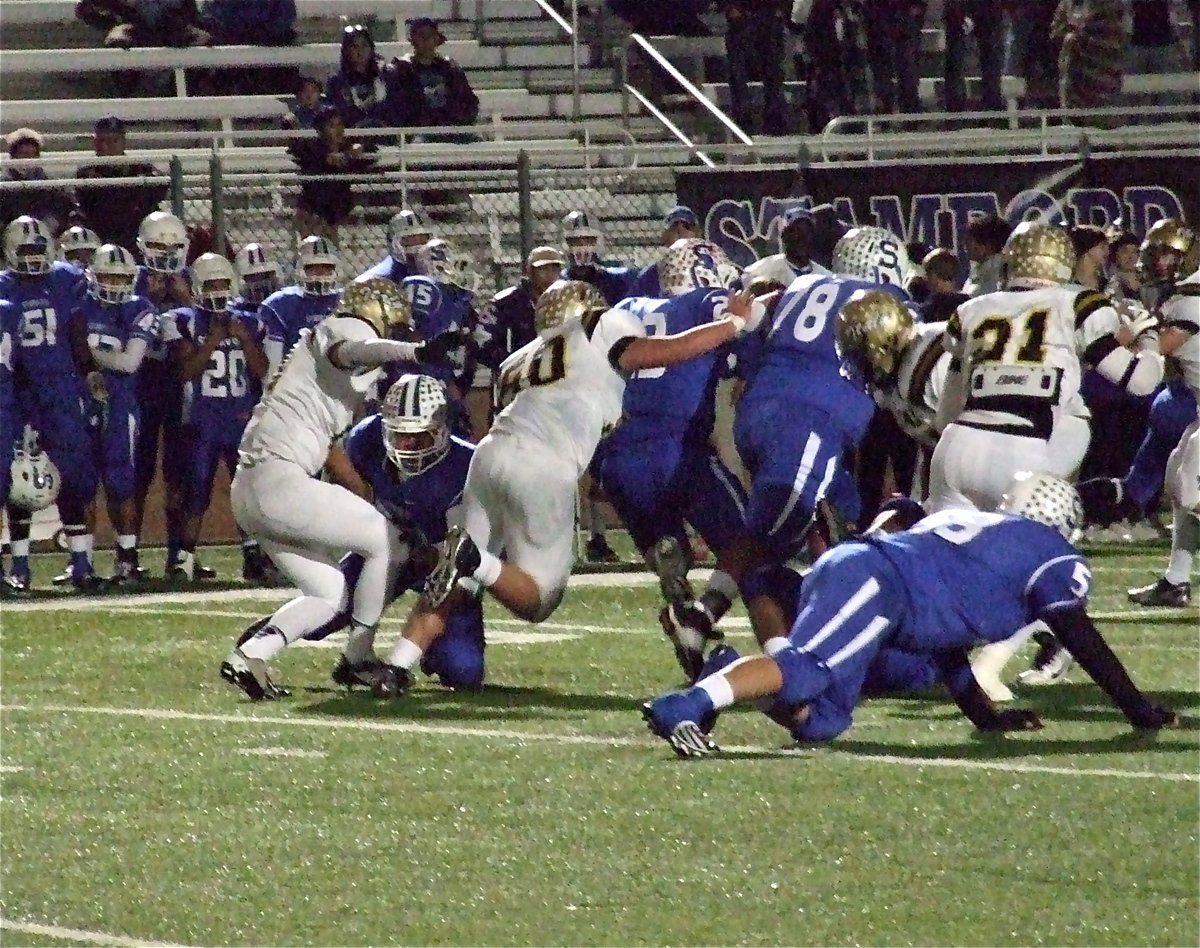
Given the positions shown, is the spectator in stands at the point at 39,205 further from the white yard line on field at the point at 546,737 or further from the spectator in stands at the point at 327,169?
the white yard line on field at the point at 546,737

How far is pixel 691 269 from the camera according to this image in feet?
30.7

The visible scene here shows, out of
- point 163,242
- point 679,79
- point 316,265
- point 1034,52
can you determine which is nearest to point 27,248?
point 163,242

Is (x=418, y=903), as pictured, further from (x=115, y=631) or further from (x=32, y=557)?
(x=32, y=557)

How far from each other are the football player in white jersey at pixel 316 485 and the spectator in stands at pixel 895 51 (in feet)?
31.9

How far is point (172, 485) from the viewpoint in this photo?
13.1 m

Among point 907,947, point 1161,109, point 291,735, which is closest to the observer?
point 907,947

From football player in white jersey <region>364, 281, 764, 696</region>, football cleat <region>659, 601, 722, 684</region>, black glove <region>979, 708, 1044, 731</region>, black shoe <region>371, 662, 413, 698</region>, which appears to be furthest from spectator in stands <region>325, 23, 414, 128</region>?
black glove <region>979, 708, 1044, 731</region>

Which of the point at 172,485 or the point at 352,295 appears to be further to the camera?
the point at 172,485

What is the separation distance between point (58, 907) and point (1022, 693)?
374 cm

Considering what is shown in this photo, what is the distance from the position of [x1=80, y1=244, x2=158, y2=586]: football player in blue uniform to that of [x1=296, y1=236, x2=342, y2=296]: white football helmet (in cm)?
80

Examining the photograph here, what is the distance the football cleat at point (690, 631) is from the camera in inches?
332

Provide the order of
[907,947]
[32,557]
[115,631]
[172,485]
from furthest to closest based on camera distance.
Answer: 1. [32,557]
2. [172,485]
3. [115,631]
4. [907,947]

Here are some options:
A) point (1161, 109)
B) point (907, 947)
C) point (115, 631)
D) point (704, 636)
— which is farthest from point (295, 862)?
point (1161, 109)

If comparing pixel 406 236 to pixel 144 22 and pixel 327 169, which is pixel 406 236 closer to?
pixel 327 169
